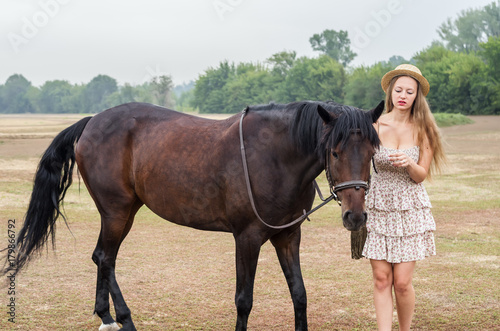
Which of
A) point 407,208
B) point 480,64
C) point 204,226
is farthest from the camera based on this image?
point 480,64

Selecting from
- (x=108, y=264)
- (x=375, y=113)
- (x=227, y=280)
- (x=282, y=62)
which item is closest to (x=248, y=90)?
(x=282, y=62)

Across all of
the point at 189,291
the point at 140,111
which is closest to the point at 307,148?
the point at 140,111

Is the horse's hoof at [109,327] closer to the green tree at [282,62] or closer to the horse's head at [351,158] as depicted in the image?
the horse's head at [351,158]

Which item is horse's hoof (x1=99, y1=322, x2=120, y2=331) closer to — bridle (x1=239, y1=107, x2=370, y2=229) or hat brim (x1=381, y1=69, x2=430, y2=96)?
bridle (x1=239, y1=107, x2=370, y2=229)

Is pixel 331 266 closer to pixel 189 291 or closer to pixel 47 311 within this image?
pixel 189 291

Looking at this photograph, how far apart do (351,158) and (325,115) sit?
33 cm

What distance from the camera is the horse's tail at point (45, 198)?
488cm

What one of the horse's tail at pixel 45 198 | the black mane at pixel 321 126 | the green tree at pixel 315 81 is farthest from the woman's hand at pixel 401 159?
the green tree at pixel 315 81

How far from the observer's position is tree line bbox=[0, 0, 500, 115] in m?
50.1

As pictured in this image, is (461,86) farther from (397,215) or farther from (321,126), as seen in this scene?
(321,126)

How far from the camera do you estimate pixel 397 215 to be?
3.59m

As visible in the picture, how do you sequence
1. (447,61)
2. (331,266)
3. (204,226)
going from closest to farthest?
(204,226) < (331,266) < (447,61)

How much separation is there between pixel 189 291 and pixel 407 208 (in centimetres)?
286

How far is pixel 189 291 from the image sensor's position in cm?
557
